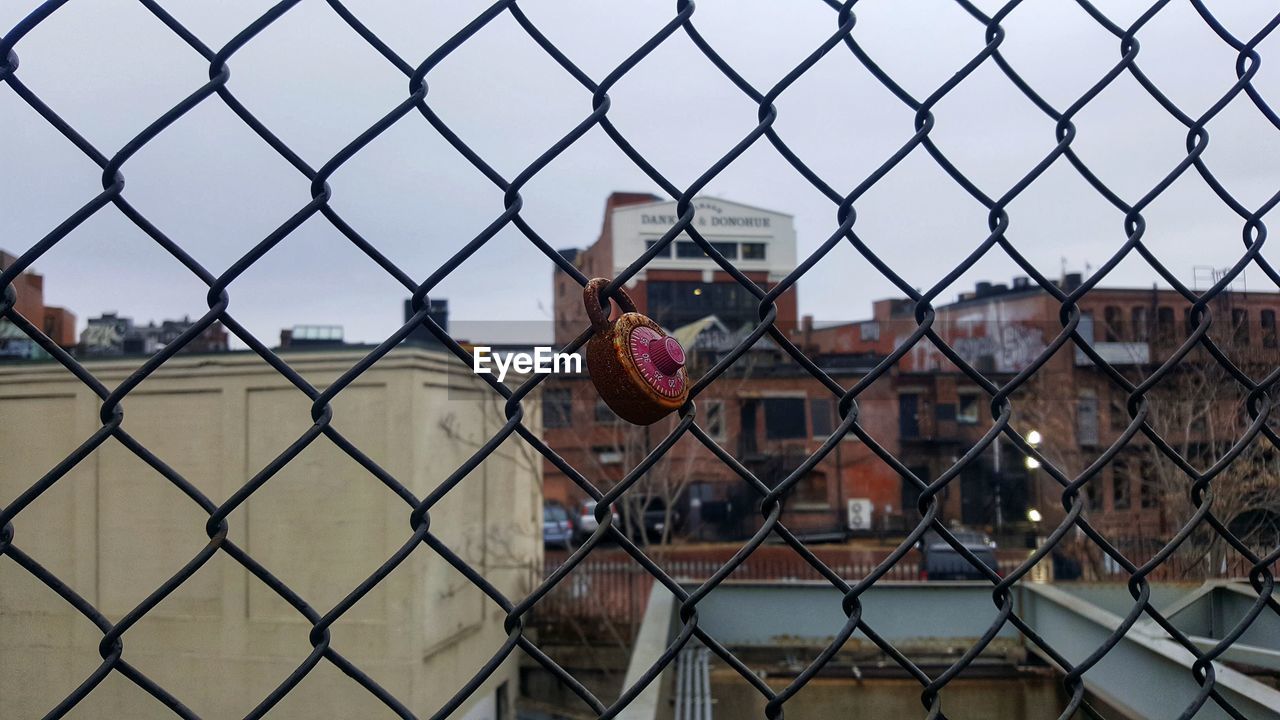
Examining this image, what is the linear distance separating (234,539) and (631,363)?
7269mm

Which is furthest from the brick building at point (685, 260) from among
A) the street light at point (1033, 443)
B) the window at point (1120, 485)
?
the window at point (1120, 485)

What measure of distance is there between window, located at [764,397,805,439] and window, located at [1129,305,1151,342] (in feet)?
20.1

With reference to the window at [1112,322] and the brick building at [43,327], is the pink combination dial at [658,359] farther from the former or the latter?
the window at [1112,322]

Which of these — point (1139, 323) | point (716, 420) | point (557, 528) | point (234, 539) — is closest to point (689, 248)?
point (1139, 323)

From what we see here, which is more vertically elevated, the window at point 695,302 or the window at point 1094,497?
the window at point 695,302

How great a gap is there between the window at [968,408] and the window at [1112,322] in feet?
29.7

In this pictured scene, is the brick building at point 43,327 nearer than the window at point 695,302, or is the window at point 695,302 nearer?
the brick building at point 43,327

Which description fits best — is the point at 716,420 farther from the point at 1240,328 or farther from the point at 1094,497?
the point at 1240,328

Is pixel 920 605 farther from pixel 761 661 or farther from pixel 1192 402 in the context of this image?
pixel 1192 402

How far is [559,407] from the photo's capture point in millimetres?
11812

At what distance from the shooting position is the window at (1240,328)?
8.35 ft

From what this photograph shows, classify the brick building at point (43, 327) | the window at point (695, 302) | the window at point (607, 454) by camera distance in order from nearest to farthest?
the brick building at point (43, 327), the window at point (695, 302), the window at point (607, 454)

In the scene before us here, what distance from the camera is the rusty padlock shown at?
A: 850 millimetres

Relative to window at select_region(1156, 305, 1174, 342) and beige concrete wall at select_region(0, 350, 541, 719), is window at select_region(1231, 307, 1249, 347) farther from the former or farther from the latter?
beige concrete wall at select_region(0, 350, 541, 719)
